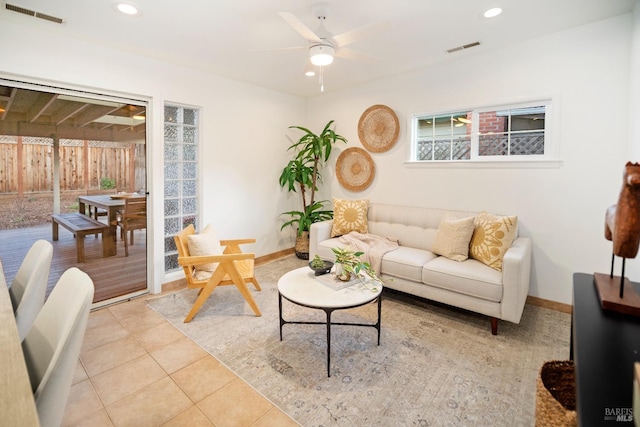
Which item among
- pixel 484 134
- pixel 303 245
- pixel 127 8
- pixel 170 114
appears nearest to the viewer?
pixel 127 8

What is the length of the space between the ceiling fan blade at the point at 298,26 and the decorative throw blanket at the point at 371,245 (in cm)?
206

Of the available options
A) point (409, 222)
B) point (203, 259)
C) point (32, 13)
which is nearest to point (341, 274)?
point (203, 259)

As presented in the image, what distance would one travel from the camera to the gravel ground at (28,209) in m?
3.44

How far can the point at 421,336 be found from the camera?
8.32 feet

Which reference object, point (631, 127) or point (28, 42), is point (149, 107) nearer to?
point (28, 42)

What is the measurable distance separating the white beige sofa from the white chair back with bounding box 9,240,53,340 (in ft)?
8.50

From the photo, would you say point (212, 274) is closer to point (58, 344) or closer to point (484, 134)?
point (58, 344)

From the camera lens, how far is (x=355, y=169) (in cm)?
443

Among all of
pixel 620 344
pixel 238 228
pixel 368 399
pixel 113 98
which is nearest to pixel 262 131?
pixel 238 228

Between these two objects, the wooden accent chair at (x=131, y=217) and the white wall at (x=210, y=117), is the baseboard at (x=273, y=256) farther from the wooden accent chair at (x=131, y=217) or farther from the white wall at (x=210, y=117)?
the wooden accent chair at (x=131, y=217)

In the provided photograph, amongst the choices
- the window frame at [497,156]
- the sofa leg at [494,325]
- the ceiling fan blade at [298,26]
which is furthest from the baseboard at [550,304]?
the ceiling fan blade at [298,26]

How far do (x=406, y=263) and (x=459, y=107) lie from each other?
6.20 feet

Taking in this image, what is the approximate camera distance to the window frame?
290 cm

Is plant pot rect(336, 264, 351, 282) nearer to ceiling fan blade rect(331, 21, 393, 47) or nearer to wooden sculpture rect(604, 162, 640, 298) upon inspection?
wooden sculpture rect(604, 162, 640, 298)
